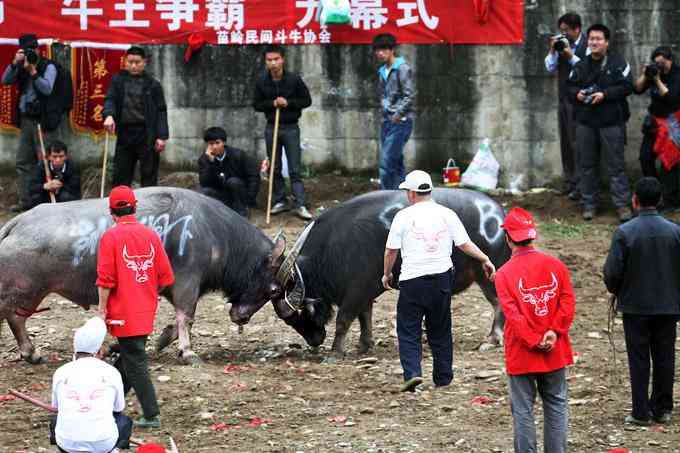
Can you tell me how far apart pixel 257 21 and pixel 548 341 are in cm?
1034

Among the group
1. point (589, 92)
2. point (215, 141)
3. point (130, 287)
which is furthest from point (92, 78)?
point (130, 287)

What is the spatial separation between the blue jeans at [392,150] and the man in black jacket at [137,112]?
266cm

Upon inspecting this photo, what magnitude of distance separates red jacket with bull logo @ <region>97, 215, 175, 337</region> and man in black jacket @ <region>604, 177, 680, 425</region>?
11.0 feet

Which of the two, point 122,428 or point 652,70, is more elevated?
point 652,70

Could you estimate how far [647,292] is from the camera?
10219 millimetres

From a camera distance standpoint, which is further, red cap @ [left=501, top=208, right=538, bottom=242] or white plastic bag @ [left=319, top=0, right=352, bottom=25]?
white plastic bag @ [left=319, top=0, right=352, bottom=25]

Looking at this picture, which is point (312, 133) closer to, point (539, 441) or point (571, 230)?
point (571, 230)

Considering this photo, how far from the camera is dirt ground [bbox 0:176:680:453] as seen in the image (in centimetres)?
1009

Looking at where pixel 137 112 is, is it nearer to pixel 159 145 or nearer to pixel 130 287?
pixel 159 145

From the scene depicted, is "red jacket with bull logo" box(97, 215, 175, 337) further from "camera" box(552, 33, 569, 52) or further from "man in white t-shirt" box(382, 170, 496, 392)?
"camera" box(552, 33, 569, 52)

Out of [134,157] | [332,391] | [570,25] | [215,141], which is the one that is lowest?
[332,391]

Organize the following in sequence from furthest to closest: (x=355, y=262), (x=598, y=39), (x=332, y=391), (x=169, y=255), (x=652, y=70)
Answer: (x=652, y=70) → (x=598, y=39) → (x=355, y=262) → (x=169, y=255) → (x=332, y=391)

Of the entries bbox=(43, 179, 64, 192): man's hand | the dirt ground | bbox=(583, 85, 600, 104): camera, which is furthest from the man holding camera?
bbox=(43, 179, 64, 192): man's hand

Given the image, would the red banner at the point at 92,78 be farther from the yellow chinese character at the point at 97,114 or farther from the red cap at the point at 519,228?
the red cap at the point at 519,228
